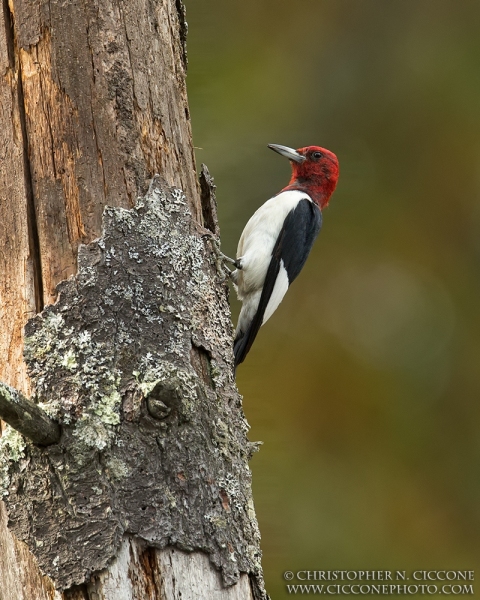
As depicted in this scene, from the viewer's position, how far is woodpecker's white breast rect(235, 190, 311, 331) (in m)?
3.76

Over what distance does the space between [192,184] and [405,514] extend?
3.54 m

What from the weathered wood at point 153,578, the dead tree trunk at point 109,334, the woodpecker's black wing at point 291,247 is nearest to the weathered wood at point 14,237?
the dead tree trunk at point 109,334

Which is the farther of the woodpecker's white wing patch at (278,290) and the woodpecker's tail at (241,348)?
the woodpecker's white wing patch at (278,290)

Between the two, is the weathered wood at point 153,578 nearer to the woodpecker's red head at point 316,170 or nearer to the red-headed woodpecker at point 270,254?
the red-headed woodpecker at point 270,254

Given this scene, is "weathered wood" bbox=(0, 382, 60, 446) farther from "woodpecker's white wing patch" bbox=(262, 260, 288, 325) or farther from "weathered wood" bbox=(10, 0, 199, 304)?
"woodpecker's white wing patch" bbox=(262, 260, 288, 325)

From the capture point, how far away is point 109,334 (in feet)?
6.14

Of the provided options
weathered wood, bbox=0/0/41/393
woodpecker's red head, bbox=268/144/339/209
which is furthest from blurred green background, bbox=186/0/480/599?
weathered wood, bbox=0/0/41/393

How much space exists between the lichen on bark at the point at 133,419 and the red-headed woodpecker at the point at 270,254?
1.48 meters

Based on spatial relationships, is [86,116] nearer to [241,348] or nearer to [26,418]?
[26,418]

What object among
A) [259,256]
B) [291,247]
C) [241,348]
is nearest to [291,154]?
[291,247]

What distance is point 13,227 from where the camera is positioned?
1.97 m

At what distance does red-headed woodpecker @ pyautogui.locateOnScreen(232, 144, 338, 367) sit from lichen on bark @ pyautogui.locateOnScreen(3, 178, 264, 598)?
1.48 meters

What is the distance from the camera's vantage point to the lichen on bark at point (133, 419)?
68.5 inches

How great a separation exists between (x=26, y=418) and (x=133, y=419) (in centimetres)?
24
